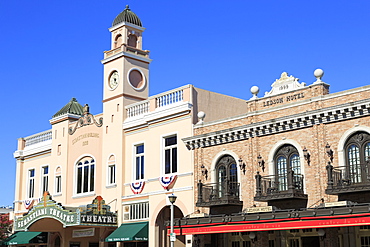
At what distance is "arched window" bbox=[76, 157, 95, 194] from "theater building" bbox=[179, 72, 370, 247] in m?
10.1

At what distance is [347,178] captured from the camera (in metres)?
23.1

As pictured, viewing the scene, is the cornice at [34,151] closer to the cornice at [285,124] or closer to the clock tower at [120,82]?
the clock tower at [120,82]

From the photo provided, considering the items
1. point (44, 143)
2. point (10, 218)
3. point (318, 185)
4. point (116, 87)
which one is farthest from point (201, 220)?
point (10, 218)

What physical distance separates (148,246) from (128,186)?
14.0 feet

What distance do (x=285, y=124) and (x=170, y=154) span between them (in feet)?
28.4

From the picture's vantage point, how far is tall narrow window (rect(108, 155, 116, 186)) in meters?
36.0

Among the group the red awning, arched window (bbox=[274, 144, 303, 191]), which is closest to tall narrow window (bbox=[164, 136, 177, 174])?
the red awning

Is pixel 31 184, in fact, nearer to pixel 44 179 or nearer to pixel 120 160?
pixel 44 179

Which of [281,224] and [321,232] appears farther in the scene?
[281,224]

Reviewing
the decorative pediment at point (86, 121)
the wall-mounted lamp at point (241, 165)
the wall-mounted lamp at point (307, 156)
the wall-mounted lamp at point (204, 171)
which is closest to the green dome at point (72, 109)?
the decorative pediment at point (86, 121)

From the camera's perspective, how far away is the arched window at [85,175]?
38031 mm

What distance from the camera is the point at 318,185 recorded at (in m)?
24.6

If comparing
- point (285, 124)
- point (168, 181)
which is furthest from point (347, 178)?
point (168, 181)

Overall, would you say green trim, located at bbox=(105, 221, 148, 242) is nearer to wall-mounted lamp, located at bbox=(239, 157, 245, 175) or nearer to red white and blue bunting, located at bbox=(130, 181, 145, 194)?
red white and blue bunting, located at bbox=(130, 181, 145, 194)
